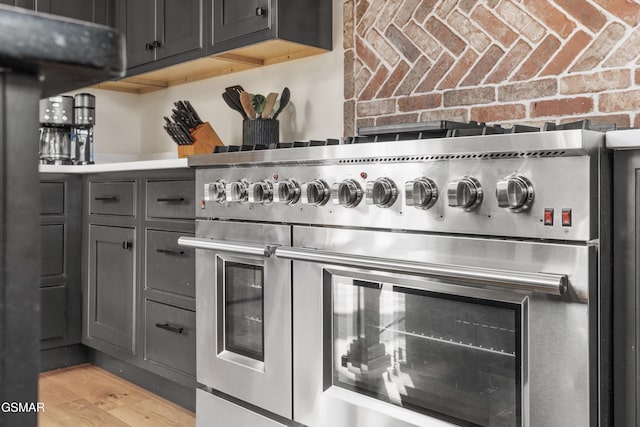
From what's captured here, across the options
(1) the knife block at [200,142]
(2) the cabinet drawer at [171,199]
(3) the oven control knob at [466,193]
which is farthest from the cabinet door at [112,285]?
(3) the oven control knob at [466,193]

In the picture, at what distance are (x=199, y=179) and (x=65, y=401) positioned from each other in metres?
1.25

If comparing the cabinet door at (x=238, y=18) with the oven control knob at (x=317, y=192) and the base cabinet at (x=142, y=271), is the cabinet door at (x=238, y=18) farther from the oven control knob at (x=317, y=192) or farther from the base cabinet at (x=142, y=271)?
the oven control knob at (x=317, y=192)

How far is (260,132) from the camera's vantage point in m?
2.76

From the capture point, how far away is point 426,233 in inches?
60.2

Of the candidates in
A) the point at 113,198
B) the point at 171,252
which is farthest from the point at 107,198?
the point at 171,252

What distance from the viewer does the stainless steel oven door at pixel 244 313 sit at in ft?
6.27

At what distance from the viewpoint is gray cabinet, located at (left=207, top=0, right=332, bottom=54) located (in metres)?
2.58

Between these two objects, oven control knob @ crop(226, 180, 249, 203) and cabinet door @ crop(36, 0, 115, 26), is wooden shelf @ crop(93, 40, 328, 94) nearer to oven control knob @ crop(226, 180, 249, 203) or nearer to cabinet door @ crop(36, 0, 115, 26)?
cabinet door @ crop(36, 0, 115, 26)

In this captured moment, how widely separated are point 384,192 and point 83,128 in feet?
8.45

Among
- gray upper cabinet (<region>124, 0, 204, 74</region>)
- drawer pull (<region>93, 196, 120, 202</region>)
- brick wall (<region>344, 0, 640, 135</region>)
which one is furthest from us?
gray upper cabinet (<region>124, 0, 204, 74</region>)

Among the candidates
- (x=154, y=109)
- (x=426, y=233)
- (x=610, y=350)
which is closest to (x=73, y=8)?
(x=154, y=109)

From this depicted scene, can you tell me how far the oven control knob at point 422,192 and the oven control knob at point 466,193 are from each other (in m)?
0.08

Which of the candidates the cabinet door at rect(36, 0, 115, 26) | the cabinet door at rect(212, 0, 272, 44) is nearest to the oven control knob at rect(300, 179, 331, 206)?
the cabinet door at rect(212, 0, 272, 44)

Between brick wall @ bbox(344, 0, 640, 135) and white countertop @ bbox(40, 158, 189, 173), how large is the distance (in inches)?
30.0
